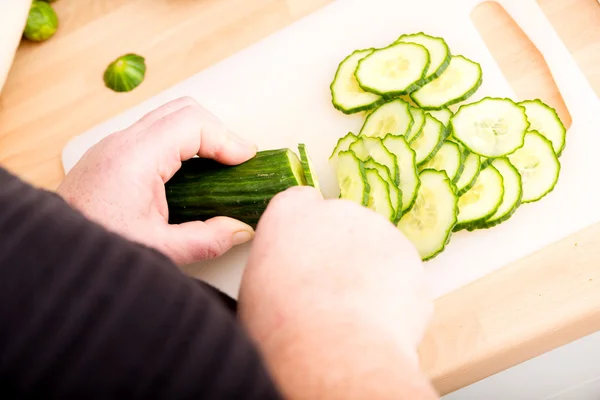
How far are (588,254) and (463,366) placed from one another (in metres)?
0.34

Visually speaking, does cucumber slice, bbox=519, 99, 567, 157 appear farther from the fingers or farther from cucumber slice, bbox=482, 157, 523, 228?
the fingers

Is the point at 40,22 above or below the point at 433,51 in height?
above

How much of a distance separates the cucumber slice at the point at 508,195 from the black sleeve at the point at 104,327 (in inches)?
31.0

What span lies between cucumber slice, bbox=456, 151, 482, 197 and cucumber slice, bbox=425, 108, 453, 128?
0.10 metres

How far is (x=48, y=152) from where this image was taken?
154cm

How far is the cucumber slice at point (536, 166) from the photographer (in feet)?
4.04

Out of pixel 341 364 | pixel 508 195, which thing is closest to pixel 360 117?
pixel 508 195

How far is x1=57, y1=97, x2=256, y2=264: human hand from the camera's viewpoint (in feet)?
3.80

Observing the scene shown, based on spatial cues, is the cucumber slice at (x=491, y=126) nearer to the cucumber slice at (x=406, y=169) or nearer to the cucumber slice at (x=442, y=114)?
the cucumber slice at (x=442, y=114)

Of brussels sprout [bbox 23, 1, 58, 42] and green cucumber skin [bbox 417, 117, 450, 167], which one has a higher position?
brussels sprout [bbox 23, 1, 58, 42]

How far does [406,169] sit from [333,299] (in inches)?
20.0

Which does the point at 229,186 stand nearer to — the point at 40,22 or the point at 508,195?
the point at 508,195

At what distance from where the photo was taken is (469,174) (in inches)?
49.6

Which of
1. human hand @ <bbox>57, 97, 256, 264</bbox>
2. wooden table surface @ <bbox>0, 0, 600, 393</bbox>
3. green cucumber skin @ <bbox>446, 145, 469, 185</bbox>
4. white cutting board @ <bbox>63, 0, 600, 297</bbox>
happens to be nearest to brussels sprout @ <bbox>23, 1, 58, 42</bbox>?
wooden table surface @ <bbox>0, 0, 600, 393</bbox>
